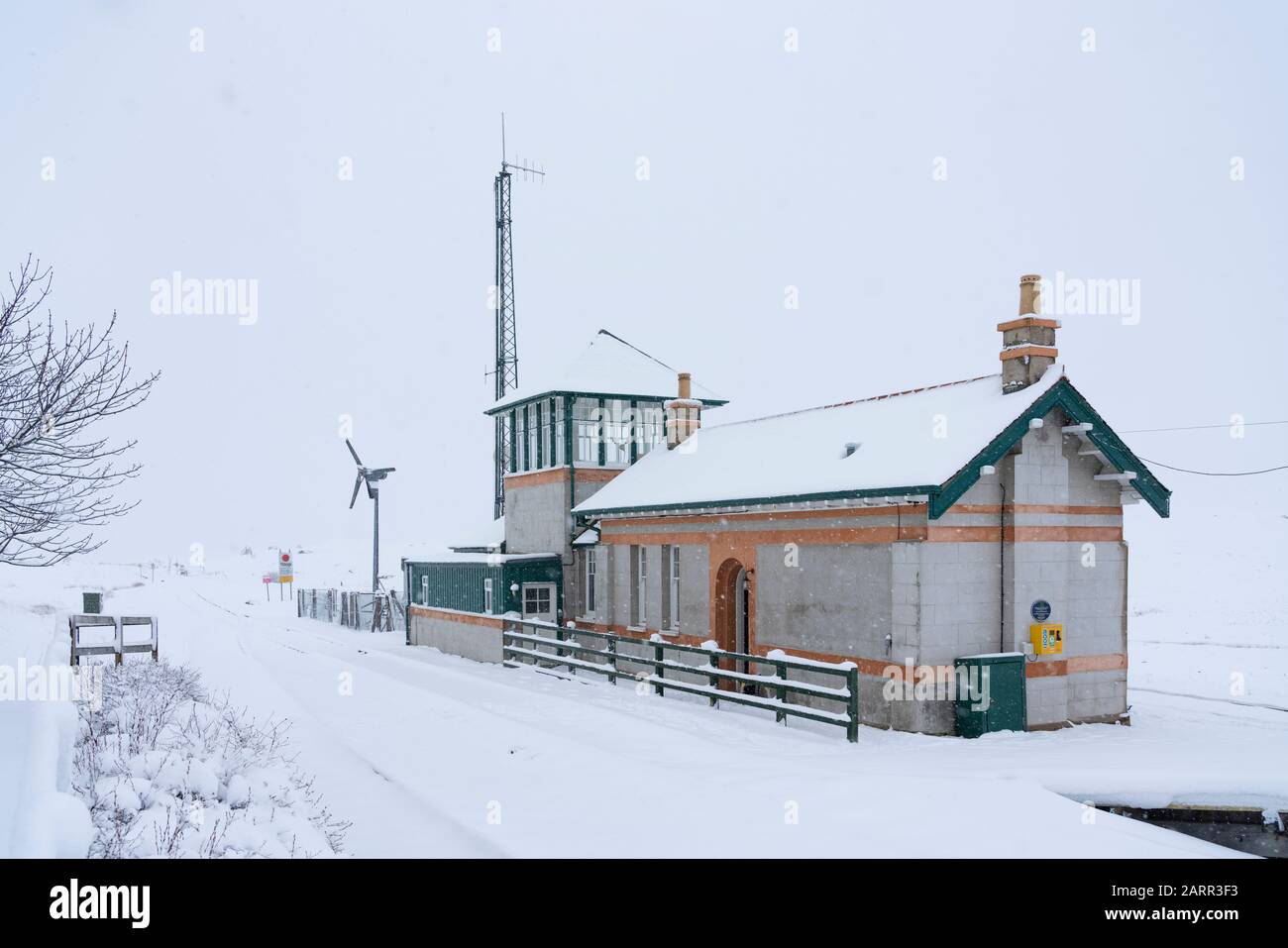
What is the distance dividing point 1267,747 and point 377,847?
1275cm

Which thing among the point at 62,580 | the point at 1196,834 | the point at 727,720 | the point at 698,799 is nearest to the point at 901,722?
the point at 727,720

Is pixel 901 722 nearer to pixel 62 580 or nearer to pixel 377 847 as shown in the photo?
pixel 377 847

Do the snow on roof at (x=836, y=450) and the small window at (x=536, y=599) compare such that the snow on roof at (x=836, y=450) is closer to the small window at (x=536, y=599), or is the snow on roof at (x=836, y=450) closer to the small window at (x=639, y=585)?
the small window at (x=639, y=585)

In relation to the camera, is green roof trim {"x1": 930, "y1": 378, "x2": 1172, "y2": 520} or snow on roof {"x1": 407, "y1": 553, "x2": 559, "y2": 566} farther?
snow on roof {"x1": 407, "y1": 553, "x2": 559, "y2": 566}

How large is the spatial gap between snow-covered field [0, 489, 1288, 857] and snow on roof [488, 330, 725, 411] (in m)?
8.09

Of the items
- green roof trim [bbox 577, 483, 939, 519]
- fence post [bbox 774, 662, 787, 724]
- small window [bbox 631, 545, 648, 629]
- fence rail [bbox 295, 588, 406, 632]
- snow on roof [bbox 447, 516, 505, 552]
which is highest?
green roof trim [bbox 577, 483, 939, 519]

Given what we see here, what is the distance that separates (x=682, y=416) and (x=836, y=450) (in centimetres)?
831

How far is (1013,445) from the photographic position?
1608 centimetres

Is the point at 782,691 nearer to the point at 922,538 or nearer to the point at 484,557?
the point at 922,538

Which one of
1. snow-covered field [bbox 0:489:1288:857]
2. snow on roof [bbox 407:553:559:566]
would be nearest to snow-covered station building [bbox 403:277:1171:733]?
snow-covered field [bbox 0:489:1288:857]

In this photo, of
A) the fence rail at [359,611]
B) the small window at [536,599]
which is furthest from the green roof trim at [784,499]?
the fence rail at [359,611]

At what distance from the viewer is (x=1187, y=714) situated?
59.5ft

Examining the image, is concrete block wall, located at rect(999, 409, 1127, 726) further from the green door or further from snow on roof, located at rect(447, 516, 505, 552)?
snow on roof, located at rect(447, 516, 505, 552)

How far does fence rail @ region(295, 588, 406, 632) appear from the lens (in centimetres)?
3853
